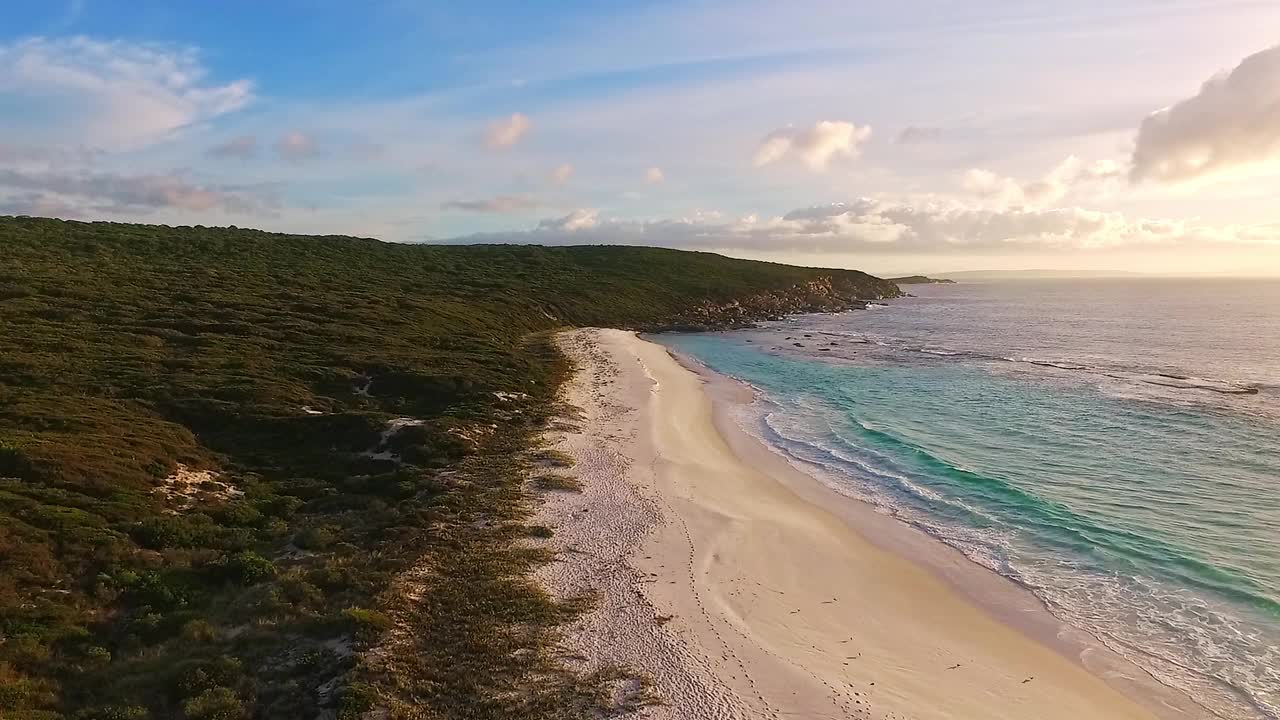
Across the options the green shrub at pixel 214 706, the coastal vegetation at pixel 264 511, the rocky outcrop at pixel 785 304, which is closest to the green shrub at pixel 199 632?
the coastal vegetation at pixel 264 511

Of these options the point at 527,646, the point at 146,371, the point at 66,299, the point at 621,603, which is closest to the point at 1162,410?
the point at 621,603

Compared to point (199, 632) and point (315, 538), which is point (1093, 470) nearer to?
point (315, 538)

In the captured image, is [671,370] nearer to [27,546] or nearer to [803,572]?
[803,572]

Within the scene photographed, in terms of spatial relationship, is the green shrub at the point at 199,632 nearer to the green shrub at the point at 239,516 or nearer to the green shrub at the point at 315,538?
the green shrub at the point at 315,538

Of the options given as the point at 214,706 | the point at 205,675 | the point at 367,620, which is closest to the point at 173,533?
the point at 205,675

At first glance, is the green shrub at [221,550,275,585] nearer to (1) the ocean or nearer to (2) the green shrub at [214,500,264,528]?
(2) the green shrub at [214,500,264,528]
